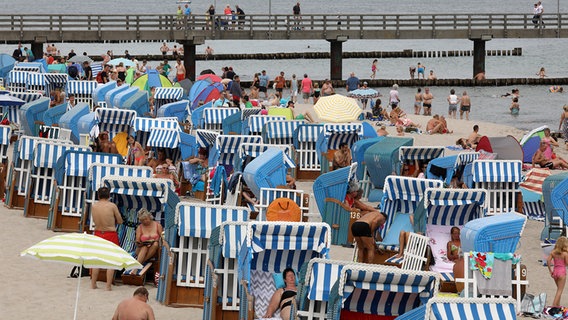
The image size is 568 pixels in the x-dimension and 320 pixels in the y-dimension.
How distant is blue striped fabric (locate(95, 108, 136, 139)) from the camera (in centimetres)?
2062

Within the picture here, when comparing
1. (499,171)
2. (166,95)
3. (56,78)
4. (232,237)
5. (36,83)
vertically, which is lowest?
(232,237)

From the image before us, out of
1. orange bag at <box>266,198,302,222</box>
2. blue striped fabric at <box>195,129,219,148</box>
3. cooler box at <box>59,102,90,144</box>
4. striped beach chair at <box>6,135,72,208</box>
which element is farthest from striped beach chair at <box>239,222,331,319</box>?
cooler box at <box>59,102,90,144</box>

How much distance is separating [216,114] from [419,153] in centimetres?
592

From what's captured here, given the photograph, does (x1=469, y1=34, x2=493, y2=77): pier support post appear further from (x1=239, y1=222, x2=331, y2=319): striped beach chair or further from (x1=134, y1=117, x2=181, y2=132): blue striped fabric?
(x1=239, y1=222, x2=331, y2=319): striped beach chair

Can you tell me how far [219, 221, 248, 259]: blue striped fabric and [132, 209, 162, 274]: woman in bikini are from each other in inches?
65.8

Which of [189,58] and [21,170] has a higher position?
[189,58]

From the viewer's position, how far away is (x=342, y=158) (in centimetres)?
1894

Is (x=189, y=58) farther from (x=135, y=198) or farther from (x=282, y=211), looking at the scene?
(x=135, y=198)

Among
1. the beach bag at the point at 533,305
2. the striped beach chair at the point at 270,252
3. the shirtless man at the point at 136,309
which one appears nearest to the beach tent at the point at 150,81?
the beach bag at the point at 533,305

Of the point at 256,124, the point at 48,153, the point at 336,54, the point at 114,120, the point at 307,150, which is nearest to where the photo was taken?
the point at 48,153

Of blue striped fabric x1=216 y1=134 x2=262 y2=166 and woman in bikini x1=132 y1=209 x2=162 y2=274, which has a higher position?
blue striped fabric x1=216 y1=134 x2=262 y2=166

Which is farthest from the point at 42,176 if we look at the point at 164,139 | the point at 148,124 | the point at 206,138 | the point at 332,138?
the point at 332,138

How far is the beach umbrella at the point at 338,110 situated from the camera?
78.8ft

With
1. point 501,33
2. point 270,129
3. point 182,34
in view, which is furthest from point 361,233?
point 501,33
